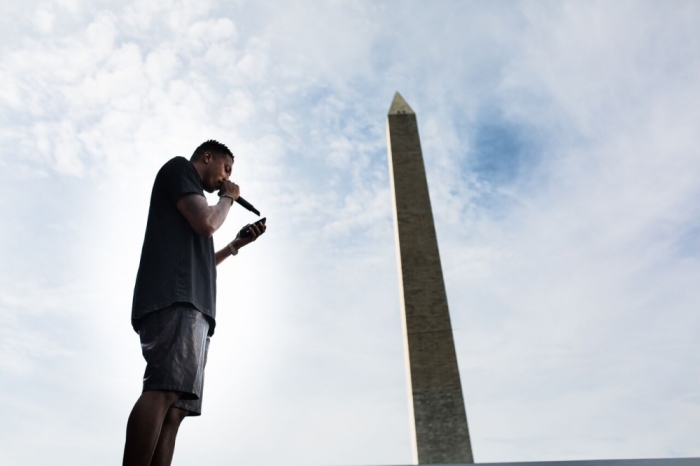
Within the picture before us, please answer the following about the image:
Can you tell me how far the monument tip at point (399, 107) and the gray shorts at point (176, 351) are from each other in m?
11.4

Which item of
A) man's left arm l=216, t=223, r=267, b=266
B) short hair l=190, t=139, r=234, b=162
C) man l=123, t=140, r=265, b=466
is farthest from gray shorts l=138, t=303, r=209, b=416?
short hair l=190, t=139, r=234, b=162

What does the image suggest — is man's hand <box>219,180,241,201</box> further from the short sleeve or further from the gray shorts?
the gray shorts

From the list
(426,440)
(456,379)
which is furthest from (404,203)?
(426,440)

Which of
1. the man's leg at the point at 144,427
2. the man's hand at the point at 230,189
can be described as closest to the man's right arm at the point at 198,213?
the man's hand at the point at 230,189

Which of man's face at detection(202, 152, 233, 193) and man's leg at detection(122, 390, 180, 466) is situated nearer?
man's leg at detection(122, 390, 180, 466)

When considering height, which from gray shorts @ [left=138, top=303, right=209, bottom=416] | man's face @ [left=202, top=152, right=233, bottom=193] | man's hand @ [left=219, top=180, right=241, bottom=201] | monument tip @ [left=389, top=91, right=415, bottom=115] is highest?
monument tip @ [left=389, top=91, right=415, bottom=115]

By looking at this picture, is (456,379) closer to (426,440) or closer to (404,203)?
(426,440)

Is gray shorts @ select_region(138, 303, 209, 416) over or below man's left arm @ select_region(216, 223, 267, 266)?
below

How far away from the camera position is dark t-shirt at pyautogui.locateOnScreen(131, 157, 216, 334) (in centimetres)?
154

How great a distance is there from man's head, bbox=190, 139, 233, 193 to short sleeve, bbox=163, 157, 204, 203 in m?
0.10

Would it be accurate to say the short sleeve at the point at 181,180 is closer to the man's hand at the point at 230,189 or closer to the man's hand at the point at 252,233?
the man's hand at the point at 230,189

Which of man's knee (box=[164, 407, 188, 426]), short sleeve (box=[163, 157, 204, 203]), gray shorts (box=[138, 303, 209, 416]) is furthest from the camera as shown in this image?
short sleeve (box=[163, 157, 204, 203])

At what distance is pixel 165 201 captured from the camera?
67.8 inches

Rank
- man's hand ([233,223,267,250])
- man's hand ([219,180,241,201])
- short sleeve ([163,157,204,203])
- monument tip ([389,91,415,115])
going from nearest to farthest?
short sleeve ([163,157,204,203]), man's hand ([219,180,241,201]), man's hand ([233,223,267,250]), monument tip ([389,91,415,115])
